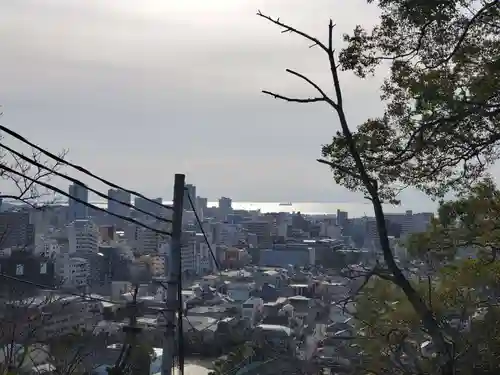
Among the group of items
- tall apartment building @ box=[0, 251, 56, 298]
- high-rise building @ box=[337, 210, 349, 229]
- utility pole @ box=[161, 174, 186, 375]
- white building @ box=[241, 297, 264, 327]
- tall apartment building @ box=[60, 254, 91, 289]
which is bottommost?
white building @ box=[241, 297, 264, 327]

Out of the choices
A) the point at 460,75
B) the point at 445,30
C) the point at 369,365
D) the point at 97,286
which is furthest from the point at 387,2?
the point at 97,286

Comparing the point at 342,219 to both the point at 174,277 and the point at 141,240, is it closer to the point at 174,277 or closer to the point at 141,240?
the point at 141,240

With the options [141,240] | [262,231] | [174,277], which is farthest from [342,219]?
[174,277]

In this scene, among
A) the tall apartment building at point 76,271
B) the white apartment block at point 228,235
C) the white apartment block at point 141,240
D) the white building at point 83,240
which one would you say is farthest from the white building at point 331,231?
the tall apartment building at point 76,271

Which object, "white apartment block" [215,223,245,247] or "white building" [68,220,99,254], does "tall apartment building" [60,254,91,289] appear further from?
"white apartment block" [215,223,245,247]

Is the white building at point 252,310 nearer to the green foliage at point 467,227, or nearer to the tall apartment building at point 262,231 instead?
the green foliage at point 467,227

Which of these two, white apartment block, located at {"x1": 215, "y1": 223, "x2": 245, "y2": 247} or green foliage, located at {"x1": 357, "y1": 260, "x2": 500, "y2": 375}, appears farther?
white apartment block, located at {"x1": 215, "y1": 223, "x2": 245, "y2": 247}

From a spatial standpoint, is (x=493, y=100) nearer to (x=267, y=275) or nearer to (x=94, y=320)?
(x=94, y=320)

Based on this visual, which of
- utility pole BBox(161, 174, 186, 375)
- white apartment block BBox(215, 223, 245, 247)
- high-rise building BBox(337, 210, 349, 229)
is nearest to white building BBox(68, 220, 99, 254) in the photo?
white apartment block BBox(215, 223, 245, 247)

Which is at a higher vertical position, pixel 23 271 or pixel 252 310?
pixel 23 271
